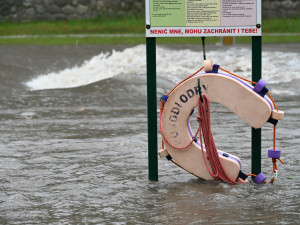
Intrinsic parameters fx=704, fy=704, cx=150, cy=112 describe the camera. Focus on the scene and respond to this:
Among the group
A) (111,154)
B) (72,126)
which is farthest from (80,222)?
(72,126)

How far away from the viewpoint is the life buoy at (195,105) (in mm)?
5770

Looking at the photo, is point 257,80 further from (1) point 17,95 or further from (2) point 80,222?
(1) point 17,95

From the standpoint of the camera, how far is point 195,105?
19.7 ft

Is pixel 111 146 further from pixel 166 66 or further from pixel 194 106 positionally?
pixel 166 66

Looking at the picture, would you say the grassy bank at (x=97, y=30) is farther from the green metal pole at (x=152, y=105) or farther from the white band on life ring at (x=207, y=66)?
the white band on life ring at (x=207, y=66)

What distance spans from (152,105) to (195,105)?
385 mm

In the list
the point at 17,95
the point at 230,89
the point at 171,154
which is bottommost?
the point at 17,95

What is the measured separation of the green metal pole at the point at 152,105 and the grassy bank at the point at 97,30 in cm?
1075

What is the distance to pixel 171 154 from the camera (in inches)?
244

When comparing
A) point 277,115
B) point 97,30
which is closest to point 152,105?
point 277,115

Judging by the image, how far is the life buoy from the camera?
18.9 feet

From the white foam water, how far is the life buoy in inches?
269

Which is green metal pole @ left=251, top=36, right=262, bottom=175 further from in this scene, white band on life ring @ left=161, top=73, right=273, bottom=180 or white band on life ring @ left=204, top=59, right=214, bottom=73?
white band on life ring @ left=204, top=59, right=214, bottom=73

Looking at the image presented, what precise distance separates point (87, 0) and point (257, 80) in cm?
1644
